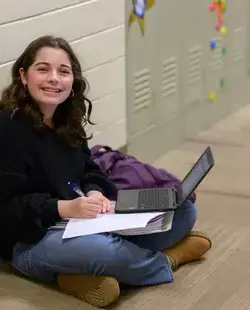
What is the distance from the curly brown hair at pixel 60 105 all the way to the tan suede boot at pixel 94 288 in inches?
15.0

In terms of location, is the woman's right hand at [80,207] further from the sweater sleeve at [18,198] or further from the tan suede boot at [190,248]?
the tan suede boot at [190,248]

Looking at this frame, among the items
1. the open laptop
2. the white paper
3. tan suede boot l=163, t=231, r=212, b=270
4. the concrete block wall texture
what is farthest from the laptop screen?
the concrete block wall texture

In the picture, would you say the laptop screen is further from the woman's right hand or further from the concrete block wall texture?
the concrete block wall texture

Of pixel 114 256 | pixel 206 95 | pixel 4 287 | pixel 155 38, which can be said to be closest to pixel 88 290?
pixel 114 256

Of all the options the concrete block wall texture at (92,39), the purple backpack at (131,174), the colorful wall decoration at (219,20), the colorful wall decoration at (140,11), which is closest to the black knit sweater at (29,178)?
the purple backpack at (131,174)

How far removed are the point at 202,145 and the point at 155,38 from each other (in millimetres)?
625

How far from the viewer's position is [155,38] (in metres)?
2.84

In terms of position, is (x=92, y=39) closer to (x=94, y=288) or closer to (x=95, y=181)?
(x=95, y=181)

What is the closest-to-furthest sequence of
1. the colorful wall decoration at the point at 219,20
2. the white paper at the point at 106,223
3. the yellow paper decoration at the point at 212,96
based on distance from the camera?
the white paper at the point at 106,223, the colorful wall decoration at the point at 219,20, the yellow paper decoration at the point at 212,96

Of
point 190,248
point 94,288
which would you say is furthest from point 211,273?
point 94,288

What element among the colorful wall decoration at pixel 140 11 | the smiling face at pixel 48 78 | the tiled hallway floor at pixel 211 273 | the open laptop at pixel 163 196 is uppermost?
the smiling face at pixel 48 78

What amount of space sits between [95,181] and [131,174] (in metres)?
0.22

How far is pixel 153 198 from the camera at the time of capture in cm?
181

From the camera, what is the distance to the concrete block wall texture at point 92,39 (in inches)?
82.1
